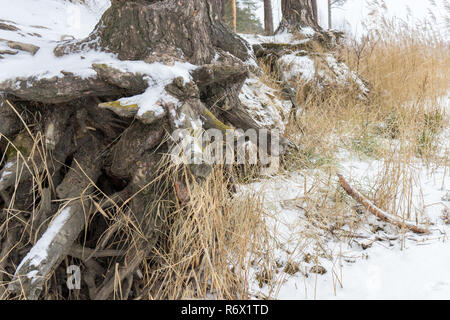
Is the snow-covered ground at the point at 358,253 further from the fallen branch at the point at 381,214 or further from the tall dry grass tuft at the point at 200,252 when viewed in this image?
the tall dry grass tuft at the point at 200,252

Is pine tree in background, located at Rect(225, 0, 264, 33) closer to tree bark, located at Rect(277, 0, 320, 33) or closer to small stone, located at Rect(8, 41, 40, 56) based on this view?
tree bark, located at Rect(277, 0, 320, 33)

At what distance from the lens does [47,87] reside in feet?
5.24

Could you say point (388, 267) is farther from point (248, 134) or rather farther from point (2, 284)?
point (2, 284)

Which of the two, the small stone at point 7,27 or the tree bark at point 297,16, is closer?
the small stone at point 7,27

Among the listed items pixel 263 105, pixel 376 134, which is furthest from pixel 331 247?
pixel 376 134

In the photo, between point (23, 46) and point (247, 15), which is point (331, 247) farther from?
point (247, 15)

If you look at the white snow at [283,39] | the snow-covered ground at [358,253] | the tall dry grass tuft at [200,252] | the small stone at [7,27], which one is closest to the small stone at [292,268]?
the snow-covered ground at [358,253]

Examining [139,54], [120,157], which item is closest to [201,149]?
[120,157]

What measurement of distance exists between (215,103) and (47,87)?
3.05 ft

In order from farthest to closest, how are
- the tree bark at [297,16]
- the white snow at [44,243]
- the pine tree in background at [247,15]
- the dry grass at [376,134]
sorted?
1. the pine tree in background at [247,15]
2. the tree bark at [297,16]
3. the dry grass at [376,134]
4. the white snow at [44,243]

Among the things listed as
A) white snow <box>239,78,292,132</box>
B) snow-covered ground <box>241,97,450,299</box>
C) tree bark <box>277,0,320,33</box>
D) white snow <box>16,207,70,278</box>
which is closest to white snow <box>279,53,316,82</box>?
white snow <box>239,78,292,132</box>

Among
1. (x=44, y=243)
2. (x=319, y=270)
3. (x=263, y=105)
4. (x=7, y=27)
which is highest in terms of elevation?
(x=7, y=27)

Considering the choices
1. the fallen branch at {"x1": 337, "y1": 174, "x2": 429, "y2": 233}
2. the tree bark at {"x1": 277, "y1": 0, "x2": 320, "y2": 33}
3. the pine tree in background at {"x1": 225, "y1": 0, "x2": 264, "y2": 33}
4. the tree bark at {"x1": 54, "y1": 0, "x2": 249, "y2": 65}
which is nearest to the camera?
the tree bark at {"x1": 54, "y1": 0, "x2": 249, "y2": 65}

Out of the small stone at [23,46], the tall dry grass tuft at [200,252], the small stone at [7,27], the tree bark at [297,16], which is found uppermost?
the tree bark at [297,16]
